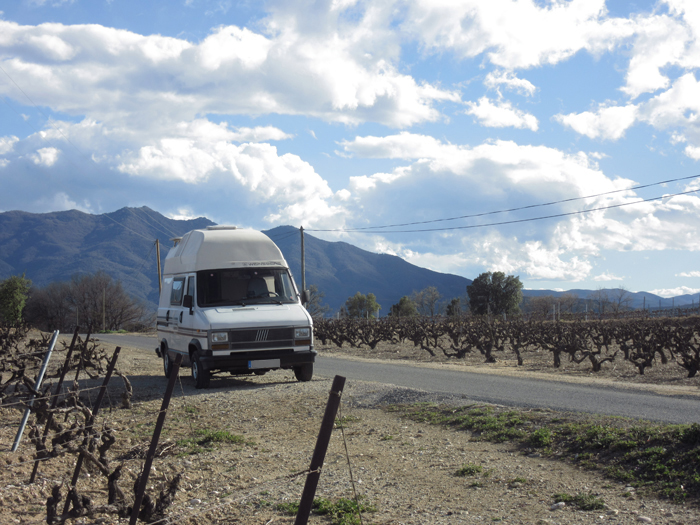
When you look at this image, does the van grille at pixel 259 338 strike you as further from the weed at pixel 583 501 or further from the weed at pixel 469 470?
the weed at pixel 583 501

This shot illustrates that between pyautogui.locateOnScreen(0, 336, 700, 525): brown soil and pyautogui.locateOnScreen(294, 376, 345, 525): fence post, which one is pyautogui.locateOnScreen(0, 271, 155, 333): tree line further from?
pyautogui.locateOnScreen(294, 376, 345, 525): fence post

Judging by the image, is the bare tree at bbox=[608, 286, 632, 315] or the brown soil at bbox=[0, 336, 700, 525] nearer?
the brown soil at bbox=[0, 336, 700, 525]

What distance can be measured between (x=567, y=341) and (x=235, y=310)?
557 inches

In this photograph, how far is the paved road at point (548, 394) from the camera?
9.41m

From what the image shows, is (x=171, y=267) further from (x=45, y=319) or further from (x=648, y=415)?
(x=45, y=319)

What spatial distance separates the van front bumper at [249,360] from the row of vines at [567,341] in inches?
426

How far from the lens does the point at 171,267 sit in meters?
14.1

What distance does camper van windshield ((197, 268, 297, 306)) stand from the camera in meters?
11.9

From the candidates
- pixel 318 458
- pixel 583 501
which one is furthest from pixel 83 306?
pixel 318 458

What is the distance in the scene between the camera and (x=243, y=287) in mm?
12125

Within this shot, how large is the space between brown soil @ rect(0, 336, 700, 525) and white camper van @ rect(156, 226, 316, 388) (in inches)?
50.8

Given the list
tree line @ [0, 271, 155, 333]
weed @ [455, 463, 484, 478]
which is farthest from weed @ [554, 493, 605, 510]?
tree line @ [0, 271, 155, 333]

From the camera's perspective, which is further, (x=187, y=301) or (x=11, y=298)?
(x=11, y=298)

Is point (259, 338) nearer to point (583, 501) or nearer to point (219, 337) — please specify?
point (219, 337)
